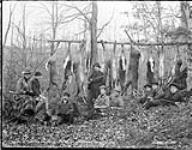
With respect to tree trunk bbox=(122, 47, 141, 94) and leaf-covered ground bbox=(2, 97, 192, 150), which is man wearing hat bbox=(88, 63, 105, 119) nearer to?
leaf-covered ground bbox=(2, 97, 192, 150)

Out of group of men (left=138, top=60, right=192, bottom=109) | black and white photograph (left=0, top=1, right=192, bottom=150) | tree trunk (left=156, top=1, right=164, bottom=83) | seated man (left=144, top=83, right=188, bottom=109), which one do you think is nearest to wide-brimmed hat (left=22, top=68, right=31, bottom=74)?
black and white photograph (left=0, top=1, right=192, bottom=150)

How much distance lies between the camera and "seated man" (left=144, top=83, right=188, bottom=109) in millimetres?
5410

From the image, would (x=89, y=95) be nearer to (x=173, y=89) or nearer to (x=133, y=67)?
(x=133, y=67)

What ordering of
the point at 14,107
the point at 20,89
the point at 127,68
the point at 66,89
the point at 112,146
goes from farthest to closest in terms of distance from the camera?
1. the point at 127,68
2. the point at 66,89
3. the point at 20,89
4. the point at 14,107
5. the point at 112,146

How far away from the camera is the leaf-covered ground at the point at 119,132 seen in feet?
14.5

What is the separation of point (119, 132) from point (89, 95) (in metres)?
1.05

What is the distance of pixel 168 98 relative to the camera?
17.8 feet

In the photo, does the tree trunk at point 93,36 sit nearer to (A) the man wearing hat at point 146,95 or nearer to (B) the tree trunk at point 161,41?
(A) the man wearing hat at point 146,95

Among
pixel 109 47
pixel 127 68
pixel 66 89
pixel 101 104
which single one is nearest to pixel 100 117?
pixel 101 104

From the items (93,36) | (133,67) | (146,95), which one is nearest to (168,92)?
(146,95)

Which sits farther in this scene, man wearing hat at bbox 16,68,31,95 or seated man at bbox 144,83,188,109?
seated man at bbox 144,83,188,109

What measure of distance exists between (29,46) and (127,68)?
6.38ft

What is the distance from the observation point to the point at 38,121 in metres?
4.93

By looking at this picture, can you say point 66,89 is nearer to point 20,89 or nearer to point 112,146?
point 20,89
